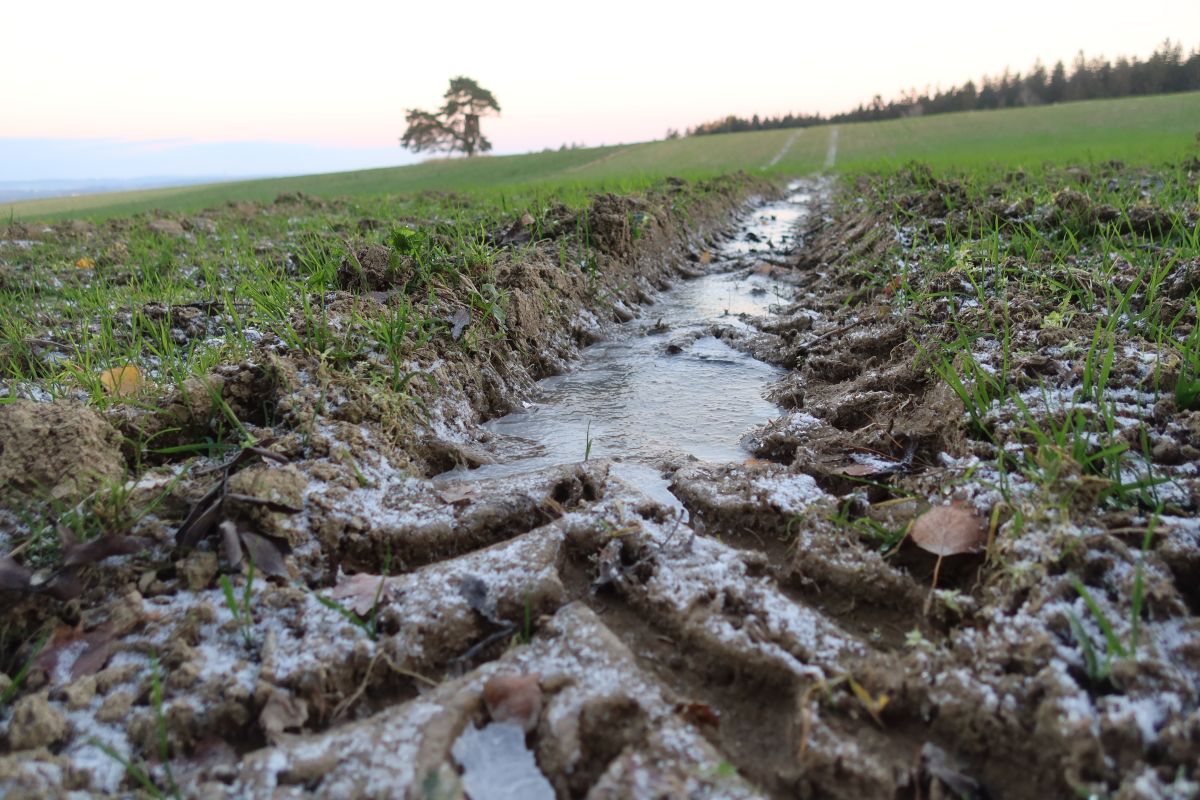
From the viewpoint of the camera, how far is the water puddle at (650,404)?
8.14ft

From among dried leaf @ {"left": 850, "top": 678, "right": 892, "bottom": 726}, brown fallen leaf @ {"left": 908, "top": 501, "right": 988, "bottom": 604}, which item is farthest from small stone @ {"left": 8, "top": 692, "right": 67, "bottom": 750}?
brown fallen leaf @ {"left": 908, "top": 501, "right": 988, "bottom": 604}

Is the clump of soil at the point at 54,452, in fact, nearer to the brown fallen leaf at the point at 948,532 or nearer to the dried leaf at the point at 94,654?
the dried leaf at the point at 94,654

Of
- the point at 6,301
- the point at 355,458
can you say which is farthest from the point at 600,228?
the point at 6,301

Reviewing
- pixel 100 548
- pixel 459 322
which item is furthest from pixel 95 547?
pixel 459 322

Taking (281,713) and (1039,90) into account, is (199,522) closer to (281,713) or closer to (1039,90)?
(281,713)

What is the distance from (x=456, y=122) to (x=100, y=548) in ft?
198

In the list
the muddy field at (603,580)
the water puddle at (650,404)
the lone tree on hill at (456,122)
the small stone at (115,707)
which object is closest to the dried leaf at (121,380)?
the muddy field at (603,580)

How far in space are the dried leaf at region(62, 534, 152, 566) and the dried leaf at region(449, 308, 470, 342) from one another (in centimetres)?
155

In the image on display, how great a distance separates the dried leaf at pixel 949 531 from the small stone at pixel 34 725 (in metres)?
1.85

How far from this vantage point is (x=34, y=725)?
1217 millimetres

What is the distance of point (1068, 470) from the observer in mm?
1614

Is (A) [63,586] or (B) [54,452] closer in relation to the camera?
(A) [63,586]

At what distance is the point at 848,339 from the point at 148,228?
317 inches

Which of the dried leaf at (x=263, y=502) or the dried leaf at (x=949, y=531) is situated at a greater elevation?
the dried leaf at (x=263, y=502)
